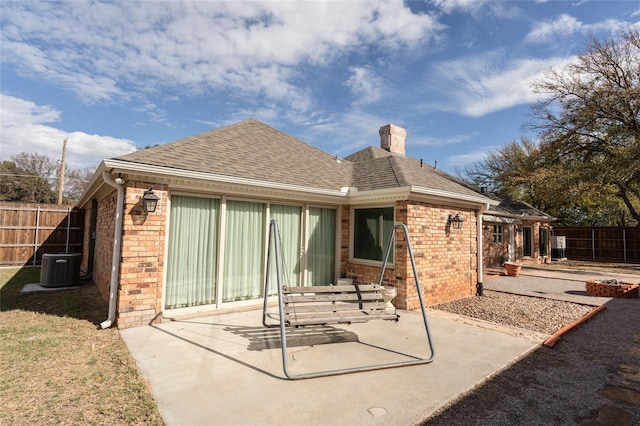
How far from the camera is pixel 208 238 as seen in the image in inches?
226

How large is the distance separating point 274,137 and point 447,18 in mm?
5821

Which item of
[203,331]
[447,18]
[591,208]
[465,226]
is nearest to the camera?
[203,331]

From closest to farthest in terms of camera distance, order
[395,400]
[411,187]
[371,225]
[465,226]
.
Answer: [395,400], [411,187], [371,225], [465,226]

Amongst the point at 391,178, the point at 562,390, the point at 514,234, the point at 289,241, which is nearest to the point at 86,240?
the point at 289,241

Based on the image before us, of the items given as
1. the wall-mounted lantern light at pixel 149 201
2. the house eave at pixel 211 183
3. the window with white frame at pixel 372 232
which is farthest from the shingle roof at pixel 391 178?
the wall-mounted lantern light at pixel 149 201

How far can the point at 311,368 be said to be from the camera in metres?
3.58

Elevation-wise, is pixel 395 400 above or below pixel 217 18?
below

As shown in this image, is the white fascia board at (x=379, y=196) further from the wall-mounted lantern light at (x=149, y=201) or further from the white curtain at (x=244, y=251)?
the wall-mounted lantern light at (x=149, y=201)

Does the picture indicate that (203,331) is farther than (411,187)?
No

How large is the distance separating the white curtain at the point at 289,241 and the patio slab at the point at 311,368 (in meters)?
1.20

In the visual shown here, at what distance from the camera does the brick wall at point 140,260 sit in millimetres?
4820

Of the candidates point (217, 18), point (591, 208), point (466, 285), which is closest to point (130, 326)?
point (217, 18)

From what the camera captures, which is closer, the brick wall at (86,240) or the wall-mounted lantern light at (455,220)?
the wall-mounted lantern light at (455,220)

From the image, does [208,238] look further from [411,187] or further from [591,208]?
[591,208]
